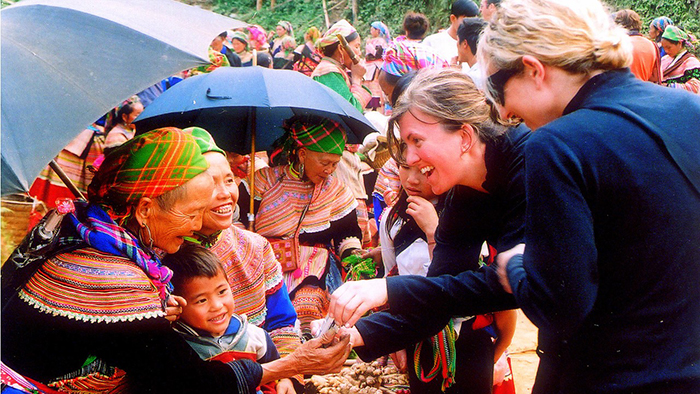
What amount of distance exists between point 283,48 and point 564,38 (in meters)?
12.5

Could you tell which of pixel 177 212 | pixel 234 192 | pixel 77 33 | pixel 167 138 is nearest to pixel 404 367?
pixel 234 192

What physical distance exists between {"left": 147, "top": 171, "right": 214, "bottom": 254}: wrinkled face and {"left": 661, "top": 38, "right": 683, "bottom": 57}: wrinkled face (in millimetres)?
8421

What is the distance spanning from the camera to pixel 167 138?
2.57 meters

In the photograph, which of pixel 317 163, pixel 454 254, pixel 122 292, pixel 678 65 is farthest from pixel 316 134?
pixel 678 65

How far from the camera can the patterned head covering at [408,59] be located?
571 centimetres

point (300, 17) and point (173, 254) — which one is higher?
point (173, 254)

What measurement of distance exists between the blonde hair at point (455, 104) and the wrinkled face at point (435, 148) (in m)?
0.03

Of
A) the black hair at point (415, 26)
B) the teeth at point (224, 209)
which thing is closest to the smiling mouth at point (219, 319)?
the teeth at point (224, 209)

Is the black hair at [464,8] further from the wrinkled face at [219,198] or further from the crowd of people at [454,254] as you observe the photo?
the wrinkled face at [219,198]

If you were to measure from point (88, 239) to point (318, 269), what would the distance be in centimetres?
229

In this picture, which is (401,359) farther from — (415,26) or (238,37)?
(238,37)

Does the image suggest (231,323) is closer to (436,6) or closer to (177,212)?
(177,212)

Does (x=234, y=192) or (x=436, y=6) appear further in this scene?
(x=436, y=6)

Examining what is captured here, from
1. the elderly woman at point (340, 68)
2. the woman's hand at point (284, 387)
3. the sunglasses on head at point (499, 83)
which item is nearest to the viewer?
the sunglasses on head at point (499, 83)
